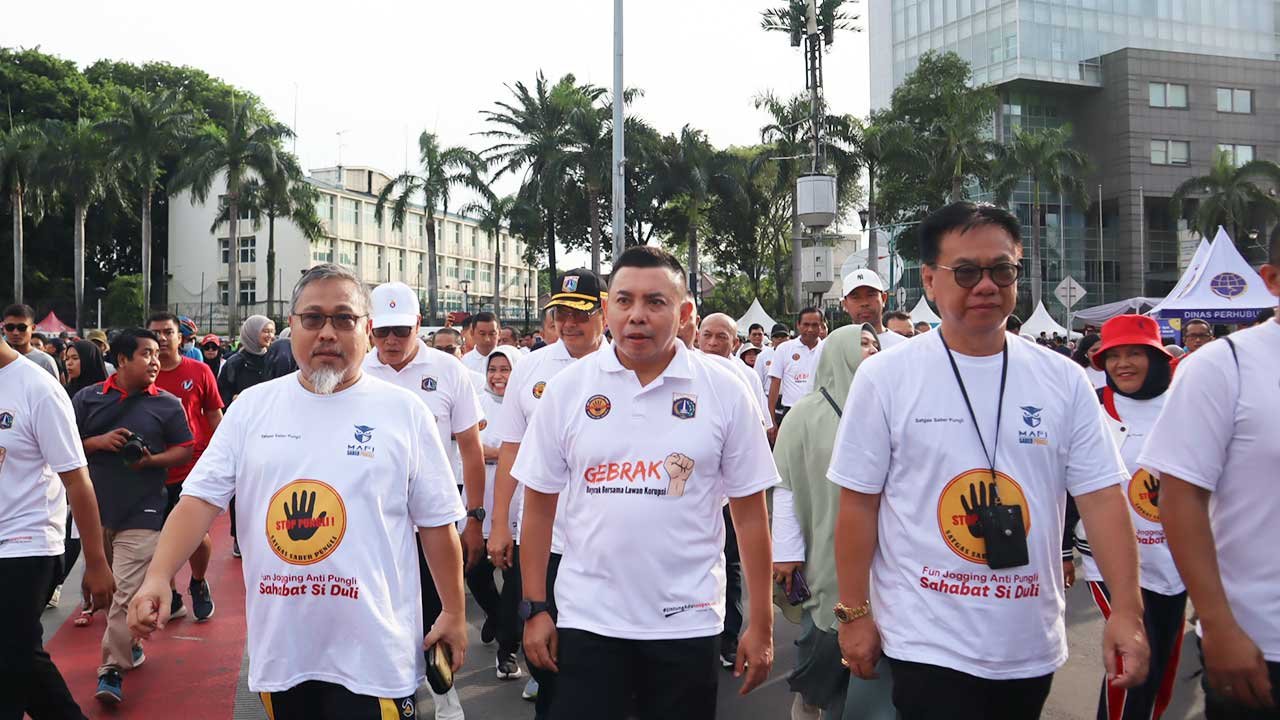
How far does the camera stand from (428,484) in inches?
126

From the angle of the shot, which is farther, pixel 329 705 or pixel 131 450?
pixel 131 450

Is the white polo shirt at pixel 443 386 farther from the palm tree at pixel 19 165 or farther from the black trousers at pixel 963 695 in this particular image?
the palm tree at pixel 19 165

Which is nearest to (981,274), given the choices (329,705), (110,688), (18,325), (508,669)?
(329,705)

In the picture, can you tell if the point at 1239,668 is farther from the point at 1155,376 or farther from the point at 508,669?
the point at 508,669

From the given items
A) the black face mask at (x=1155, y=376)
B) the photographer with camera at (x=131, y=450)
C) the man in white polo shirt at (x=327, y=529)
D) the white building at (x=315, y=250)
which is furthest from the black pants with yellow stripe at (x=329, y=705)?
the white building at (x=315, y=250)

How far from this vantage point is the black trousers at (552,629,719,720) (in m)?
3.19

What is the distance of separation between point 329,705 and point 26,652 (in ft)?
5.76

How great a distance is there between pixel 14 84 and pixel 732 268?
3688 cm

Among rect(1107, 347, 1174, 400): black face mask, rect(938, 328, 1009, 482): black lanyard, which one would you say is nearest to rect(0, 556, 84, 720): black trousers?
rect(938, 328, 1009, 482): black lanyard

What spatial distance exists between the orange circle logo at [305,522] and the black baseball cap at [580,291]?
2.46 m

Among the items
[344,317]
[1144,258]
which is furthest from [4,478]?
[1144,258]

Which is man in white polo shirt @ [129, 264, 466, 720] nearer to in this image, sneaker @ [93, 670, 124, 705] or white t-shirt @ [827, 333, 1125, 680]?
white t-shirt @ [827, 333, 1125, 680]

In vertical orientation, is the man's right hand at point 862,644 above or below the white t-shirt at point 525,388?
below

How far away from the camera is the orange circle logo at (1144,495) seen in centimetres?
460
